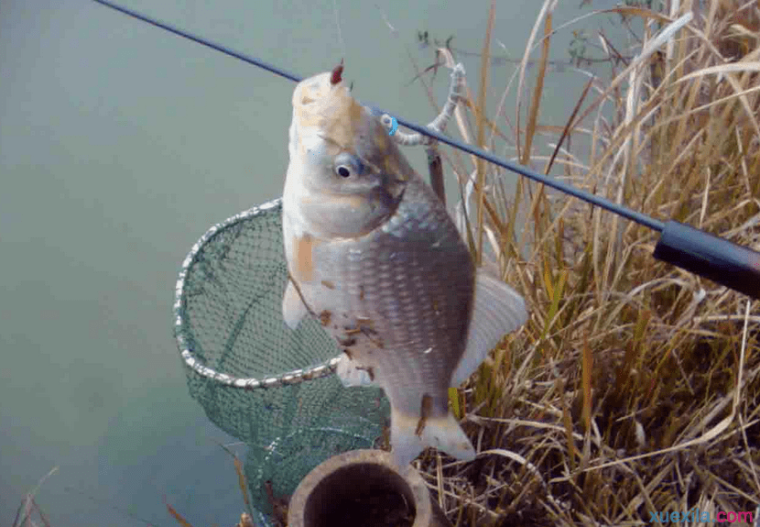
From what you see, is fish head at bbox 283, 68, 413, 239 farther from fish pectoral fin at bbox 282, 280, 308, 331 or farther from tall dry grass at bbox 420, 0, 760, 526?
tall dry grass at bbox 420, 0, 760, 526

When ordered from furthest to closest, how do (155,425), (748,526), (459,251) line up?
(155,425)
(748,526)
(459,251)

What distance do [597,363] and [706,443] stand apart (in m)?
0.33

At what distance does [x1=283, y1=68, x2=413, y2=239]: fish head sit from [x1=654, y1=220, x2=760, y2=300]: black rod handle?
0.35 meters

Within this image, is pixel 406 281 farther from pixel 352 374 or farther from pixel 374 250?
pixel 352 374

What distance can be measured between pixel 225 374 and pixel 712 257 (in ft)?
3.99

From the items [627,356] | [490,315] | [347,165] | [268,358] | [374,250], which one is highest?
[347,165]

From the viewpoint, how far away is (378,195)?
853 millimetres

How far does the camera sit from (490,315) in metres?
0.88

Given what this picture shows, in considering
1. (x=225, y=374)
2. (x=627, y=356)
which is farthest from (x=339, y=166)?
(x=627, y=356)

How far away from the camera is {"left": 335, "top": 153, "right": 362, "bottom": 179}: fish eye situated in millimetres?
840

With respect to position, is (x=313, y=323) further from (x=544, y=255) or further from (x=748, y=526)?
(x=748, y=526)

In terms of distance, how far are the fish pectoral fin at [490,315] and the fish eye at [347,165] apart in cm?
23

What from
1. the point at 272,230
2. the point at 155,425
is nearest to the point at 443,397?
the point at 272,230

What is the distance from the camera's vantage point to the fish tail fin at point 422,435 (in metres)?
0.97
